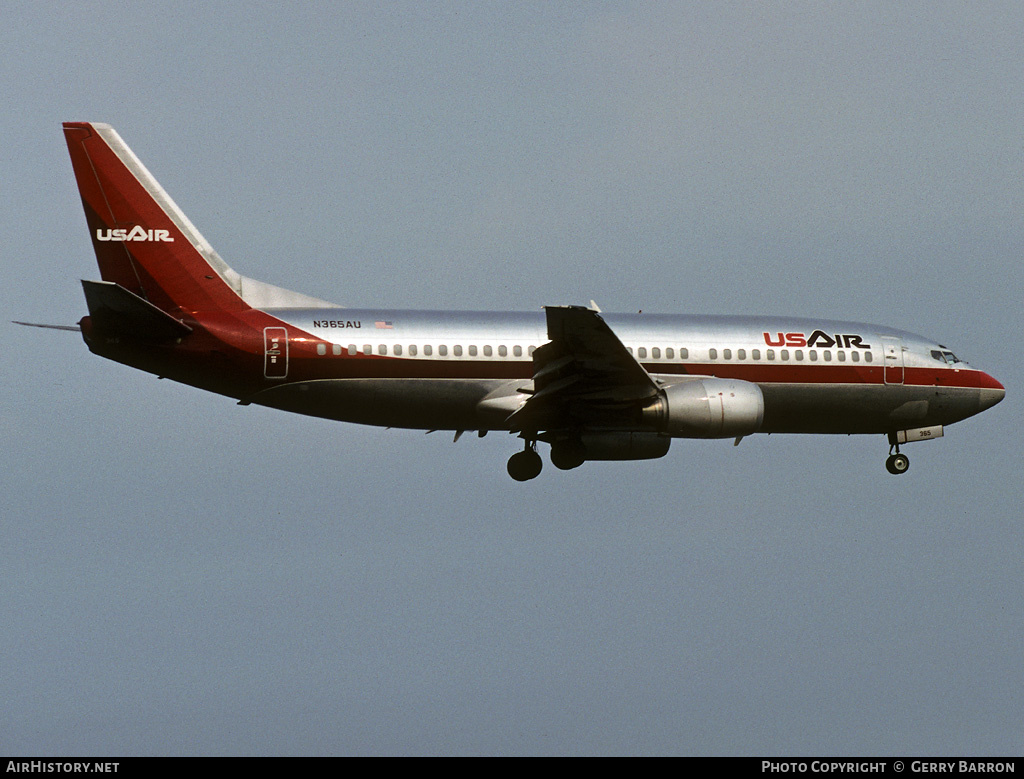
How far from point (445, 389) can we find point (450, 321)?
1921 mm

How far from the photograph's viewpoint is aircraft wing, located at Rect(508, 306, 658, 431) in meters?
33.7

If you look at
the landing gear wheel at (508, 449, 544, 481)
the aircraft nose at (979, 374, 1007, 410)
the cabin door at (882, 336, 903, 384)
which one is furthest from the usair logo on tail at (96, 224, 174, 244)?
the aircraft nose at (979, 374, 1007, 410)

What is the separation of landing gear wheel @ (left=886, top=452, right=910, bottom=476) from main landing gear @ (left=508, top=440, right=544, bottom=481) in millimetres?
10382

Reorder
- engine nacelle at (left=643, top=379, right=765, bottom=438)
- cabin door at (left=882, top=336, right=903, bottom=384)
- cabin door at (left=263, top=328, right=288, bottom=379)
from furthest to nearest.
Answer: cabin door at (left=882, top=336, right=903, bottom=384), cabin door at (left=263, top=328, right=288, bottom=379), engine nacelle at (left=643, top=379, right=765, bottom=438)

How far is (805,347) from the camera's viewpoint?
129 ft

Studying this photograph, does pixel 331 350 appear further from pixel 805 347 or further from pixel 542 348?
pixel 805 347

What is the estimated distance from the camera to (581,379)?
115 ft

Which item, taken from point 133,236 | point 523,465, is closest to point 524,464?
point 523,465

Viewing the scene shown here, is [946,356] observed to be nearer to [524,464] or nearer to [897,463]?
[897,463]

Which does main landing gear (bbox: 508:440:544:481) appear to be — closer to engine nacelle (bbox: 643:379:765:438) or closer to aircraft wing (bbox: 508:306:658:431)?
aircraft wing (bbox: 508:306:658:431)

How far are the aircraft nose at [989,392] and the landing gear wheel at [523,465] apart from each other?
13486 mm
